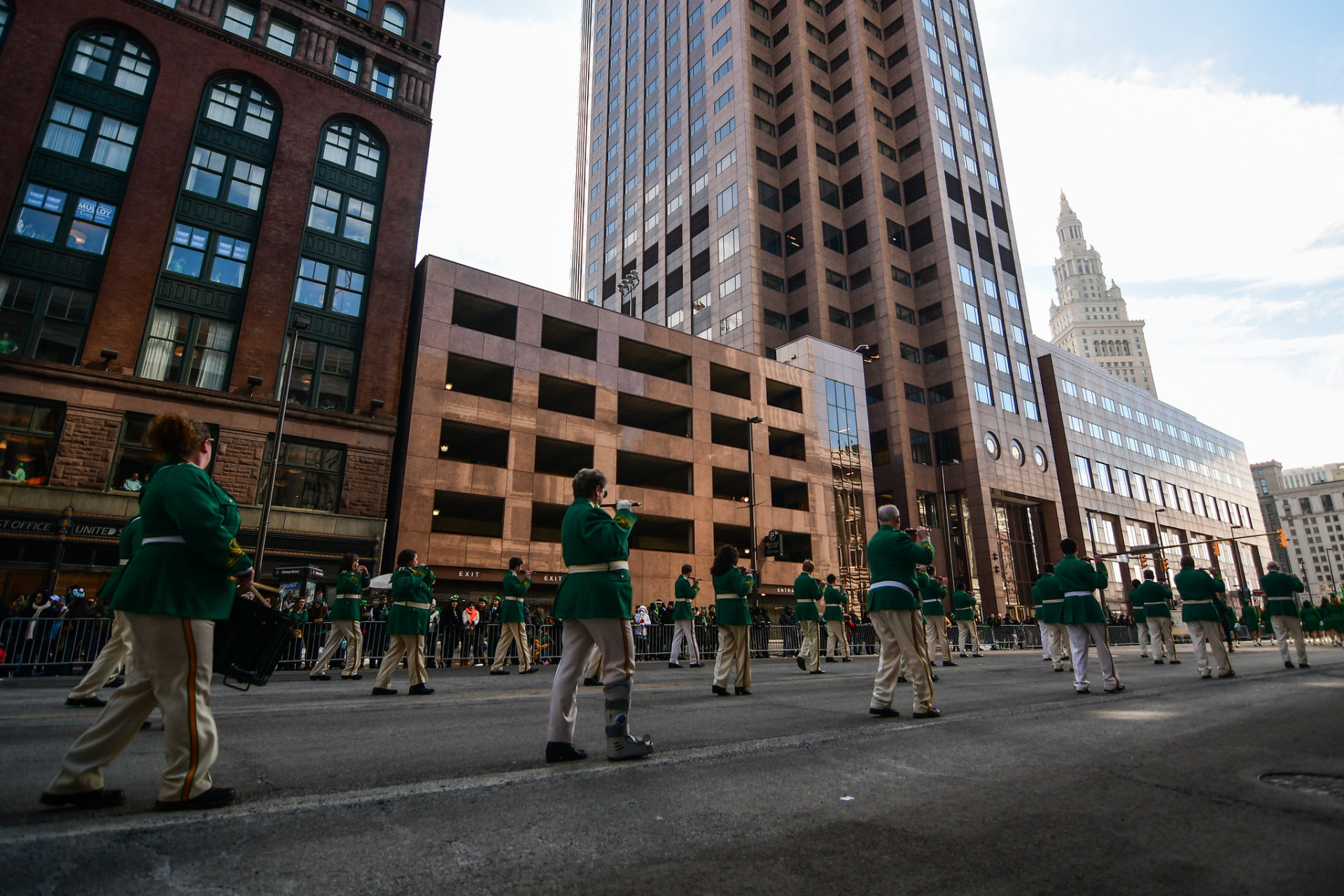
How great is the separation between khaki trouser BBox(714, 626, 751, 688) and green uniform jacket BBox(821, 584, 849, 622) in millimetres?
7823

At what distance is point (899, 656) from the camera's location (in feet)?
Result: 23.7

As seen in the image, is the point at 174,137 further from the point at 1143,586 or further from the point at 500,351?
the point at 1143,586

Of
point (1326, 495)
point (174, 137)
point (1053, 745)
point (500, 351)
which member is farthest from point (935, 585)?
point (1326, 495)

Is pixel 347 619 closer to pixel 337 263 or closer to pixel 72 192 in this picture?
pixel 337 263

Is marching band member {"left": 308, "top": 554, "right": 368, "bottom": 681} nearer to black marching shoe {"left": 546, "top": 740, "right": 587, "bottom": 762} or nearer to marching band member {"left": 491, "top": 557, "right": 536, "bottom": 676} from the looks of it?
marching band member {"left": 491, "top": 557, "right": 536, "bottom": 676}

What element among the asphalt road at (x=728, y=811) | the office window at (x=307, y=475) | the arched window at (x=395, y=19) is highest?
the arched window at (x=395, y=19)

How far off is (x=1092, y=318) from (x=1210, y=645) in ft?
521

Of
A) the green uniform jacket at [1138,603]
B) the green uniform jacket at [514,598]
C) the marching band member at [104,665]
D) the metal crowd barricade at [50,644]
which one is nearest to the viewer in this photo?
the marching band member at [104,665]

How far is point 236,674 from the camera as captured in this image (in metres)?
4.30

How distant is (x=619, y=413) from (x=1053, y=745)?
114ft

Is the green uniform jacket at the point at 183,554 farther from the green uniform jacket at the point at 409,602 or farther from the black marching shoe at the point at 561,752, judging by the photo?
the green uniform jacket at the point at 409,602

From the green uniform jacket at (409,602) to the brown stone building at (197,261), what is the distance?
1715 cm

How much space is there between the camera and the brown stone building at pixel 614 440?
30.2 metres

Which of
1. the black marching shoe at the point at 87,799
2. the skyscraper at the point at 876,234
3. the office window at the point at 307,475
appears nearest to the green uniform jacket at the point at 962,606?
the black marching shoe at the point at 87,799
